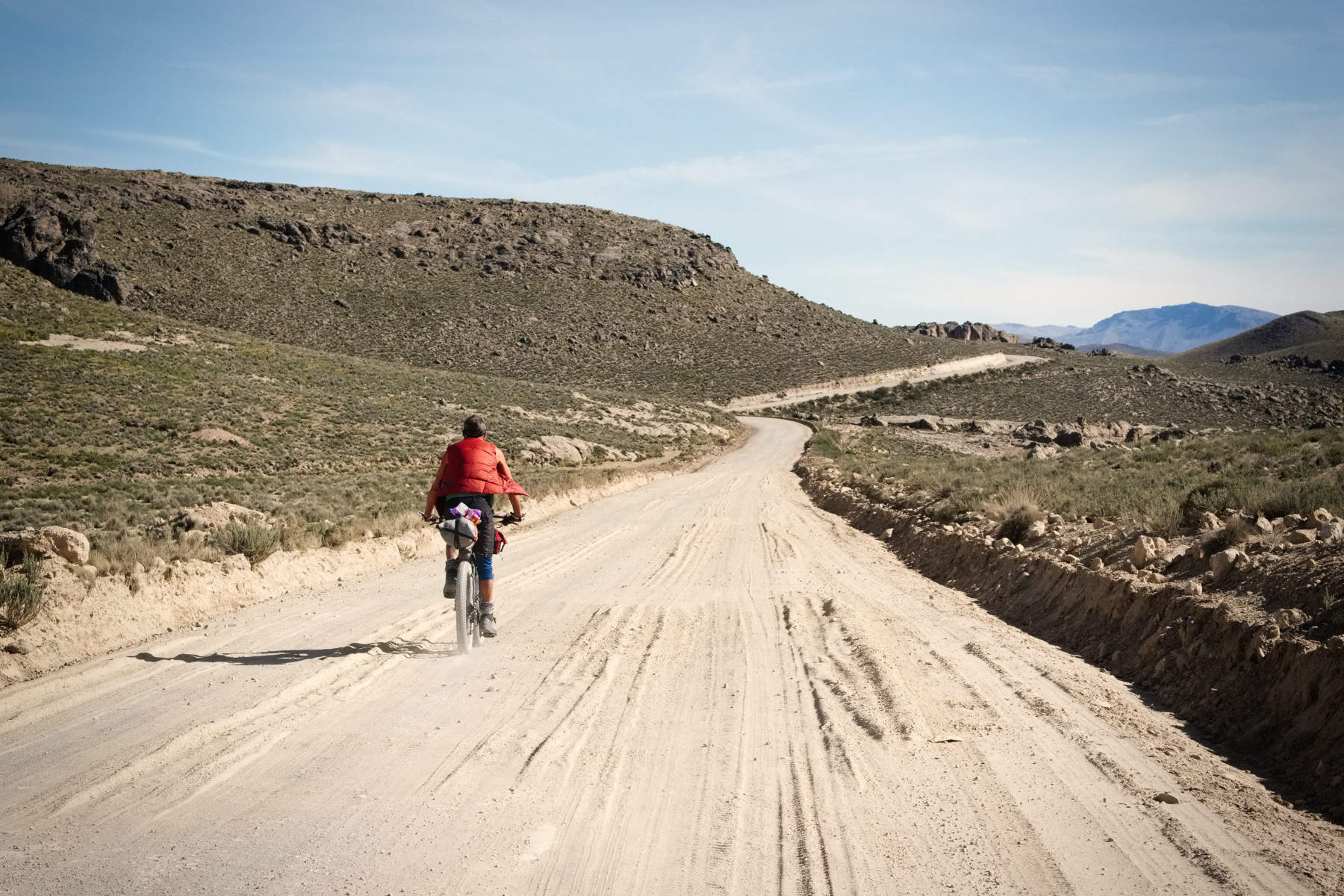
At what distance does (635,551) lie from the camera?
14633 mm

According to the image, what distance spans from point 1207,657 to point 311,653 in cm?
763

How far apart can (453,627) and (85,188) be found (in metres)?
112

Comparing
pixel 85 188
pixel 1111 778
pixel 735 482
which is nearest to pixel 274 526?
pixel 1111 778

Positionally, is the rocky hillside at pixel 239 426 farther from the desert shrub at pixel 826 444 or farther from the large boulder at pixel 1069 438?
the large boulder at pixel 1069 438

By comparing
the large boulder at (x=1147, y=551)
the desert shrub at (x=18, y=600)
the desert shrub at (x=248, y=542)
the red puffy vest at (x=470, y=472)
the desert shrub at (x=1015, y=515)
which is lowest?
the desert shrub at (x=248, y=542)

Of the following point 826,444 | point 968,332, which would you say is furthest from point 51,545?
point 968,332

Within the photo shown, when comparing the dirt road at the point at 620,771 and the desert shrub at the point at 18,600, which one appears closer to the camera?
the dirt road at the point at 620,771

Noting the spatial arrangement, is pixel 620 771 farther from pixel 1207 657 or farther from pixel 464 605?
pixel 1207 657

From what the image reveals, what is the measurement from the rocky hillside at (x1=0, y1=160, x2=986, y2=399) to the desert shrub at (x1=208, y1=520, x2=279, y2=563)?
235 feet

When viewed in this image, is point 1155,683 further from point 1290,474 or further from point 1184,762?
point 1290,474

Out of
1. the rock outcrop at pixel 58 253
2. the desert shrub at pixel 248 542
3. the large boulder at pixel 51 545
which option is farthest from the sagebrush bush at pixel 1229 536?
the rock outcrop at pixel 58 253

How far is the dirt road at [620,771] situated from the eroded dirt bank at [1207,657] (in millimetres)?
340

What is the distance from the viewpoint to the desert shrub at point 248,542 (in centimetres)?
1077

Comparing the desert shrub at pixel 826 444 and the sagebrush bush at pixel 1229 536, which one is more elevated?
the sagebrush bush at pixel 1229 536
